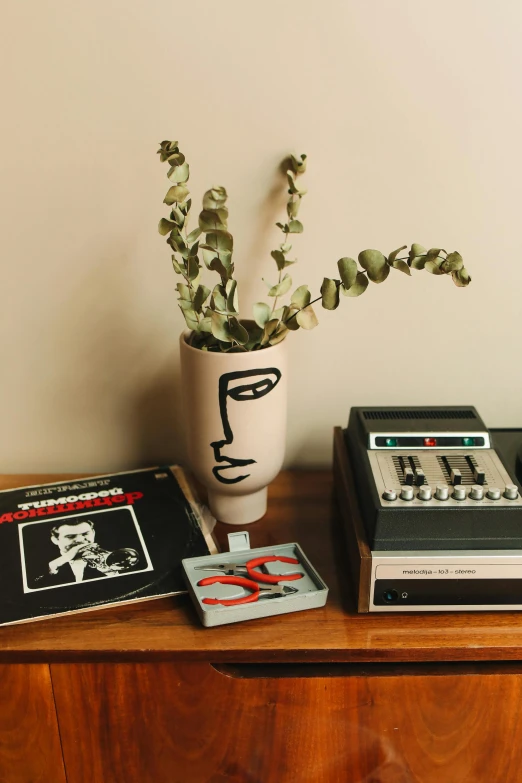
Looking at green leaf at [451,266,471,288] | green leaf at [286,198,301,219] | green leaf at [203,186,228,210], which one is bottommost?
green leaf at [451,266,471,288]

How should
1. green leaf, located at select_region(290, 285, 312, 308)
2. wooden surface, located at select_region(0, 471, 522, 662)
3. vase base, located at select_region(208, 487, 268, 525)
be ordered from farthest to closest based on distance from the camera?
vase base, located at select_region(208, 487, 268, 525), green leaf, located at select_region(290, 285, 312, 308), wooden surface, located at select_region(0, 471, 522, 662)

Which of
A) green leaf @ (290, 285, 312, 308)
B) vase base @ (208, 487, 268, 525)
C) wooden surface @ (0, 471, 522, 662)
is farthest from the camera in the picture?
vase base @ (208, 487, 268, 525)

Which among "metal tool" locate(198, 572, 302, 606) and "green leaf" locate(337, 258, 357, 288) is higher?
"green leaf" locate(337, 258, 357, 288)

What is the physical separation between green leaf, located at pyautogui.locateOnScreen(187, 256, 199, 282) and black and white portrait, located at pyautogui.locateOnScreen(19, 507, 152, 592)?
33 cm

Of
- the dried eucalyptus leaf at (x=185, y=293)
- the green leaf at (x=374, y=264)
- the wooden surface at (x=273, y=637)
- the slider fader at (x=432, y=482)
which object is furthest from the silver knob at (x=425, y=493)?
the dried eucalyptus leaf at (x=185, y=293)

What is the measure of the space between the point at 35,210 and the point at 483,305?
0.65m

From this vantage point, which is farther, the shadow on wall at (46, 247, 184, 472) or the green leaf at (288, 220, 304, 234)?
the shadow on wall at (46, 247, 184, 472)

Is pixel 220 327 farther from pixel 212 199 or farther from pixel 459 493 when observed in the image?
pixel 459 493

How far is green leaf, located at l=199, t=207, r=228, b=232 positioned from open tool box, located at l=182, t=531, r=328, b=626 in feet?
1.22

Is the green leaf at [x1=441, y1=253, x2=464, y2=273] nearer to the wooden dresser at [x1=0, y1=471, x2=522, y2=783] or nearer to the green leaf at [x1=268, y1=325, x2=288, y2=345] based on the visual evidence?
the green leaf at [x1=268, y1=325, x2=288, y2=345]

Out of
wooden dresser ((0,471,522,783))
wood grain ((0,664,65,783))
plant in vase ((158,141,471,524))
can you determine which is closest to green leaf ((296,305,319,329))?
plant in vase ((158,141,471,524))

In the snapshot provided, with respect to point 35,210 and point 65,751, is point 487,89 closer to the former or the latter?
point 35,210

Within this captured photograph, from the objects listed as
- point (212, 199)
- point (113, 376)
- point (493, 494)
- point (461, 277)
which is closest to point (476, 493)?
point (493, 494)

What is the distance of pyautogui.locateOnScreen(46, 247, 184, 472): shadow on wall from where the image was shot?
3.51ft
